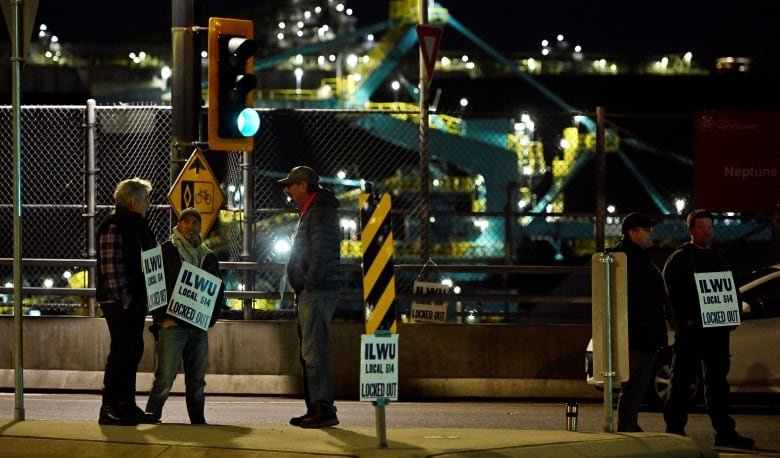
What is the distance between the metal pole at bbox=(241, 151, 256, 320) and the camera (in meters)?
16.9

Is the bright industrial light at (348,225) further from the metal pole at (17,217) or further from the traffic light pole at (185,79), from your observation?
the metal pole at (17,217)

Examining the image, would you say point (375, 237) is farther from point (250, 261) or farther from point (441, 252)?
point (441, 252)

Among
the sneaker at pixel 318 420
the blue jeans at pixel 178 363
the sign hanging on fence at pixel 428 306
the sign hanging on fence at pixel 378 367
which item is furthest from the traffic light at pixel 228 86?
the sign hanging on fence at pixel 378 367

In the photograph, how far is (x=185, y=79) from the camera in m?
13.8

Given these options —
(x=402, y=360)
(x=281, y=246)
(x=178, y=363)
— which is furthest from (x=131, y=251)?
(x=281, y=246)

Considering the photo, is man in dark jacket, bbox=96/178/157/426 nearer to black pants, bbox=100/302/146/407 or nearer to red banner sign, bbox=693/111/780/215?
black pants, bbox=100/302/146/407

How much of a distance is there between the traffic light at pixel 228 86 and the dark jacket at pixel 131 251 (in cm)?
249

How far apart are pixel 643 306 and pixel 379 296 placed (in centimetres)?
298

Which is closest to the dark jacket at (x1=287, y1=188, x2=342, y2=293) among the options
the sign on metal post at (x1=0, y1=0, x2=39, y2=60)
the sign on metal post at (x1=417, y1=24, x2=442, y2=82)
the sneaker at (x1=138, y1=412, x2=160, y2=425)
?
the sneaker at (x1=138, y1=412, x2=160, y2=425)

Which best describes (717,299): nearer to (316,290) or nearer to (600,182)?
(316,290)

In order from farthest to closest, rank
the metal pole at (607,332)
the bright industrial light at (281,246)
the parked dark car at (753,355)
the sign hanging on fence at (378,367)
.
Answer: the bright industrial light at (281,246) → the parked dark car at (753,355) → the metal pole at (607,332) → the sign hanging on fence at (378,367)

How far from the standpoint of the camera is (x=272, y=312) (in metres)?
17.5

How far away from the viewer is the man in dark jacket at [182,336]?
1055 centimetres

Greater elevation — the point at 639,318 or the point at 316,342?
the point at 639,318
